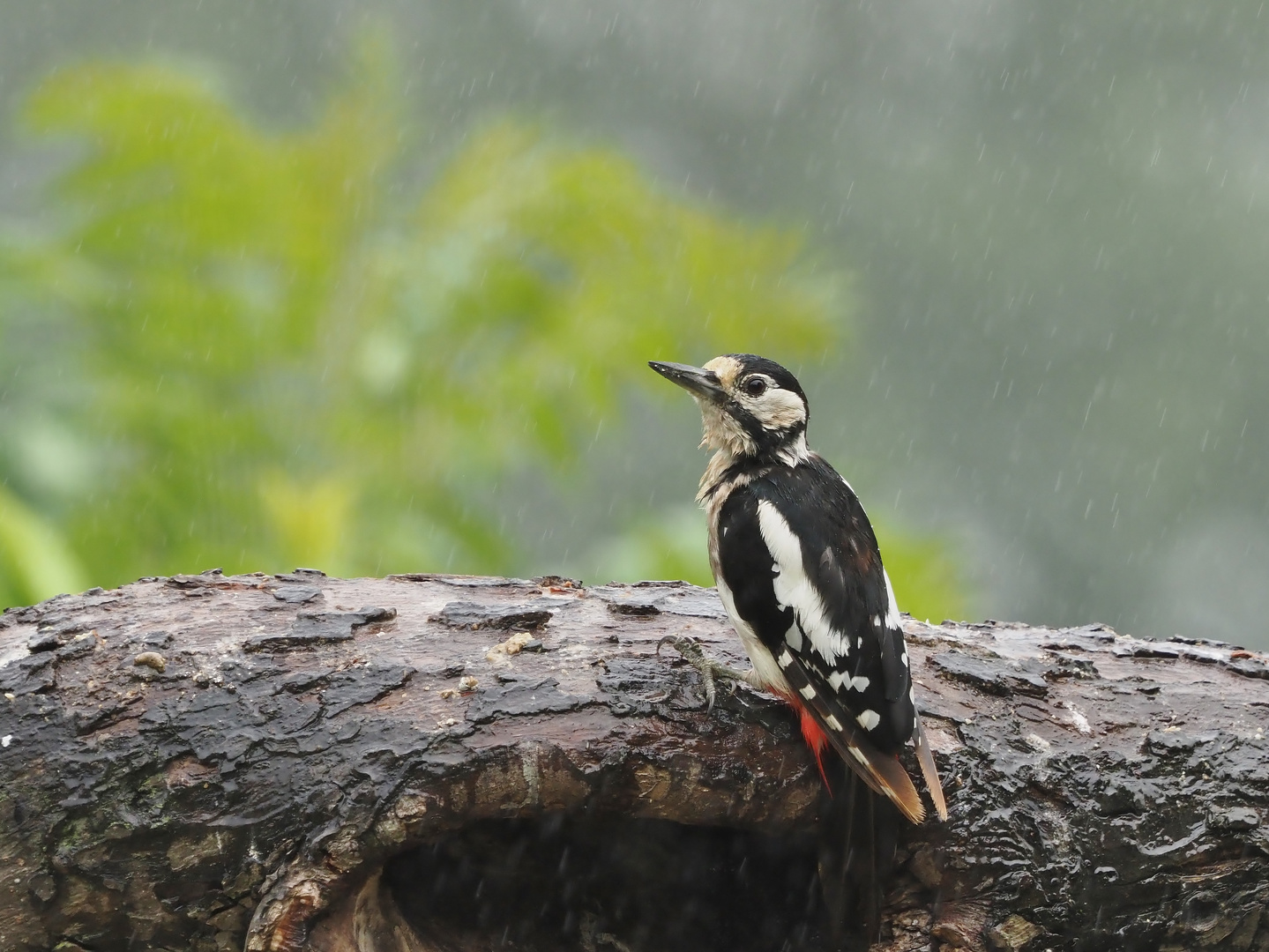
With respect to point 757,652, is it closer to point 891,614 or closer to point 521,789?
point 891,614

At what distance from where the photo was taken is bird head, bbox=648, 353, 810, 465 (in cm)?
278

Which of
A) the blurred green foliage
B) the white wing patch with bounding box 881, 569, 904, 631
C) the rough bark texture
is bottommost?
the rough bark texture

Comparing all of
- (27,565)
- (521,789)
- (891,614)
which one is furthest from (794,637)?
(27,565)

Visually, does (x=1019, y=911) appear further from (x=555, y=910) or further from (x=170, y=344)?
(x=170, y=344)

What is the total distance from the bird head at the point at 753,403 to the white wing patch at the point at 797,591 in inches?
11.1

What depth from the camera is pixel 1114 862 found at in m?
2.31

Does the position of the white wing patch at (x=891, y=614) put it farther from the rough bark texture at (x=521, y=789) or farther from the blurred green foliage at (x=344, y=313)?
the blurred green foliage at (x=344, y=313)

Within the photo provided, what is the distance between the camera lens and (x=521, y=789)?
2.21m

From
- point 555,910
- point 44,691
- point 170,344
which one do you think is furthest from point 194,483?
point 555,910

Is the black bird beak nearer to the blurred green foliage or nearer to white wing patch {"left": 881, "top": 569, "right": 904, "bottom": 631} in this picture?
white wing patch {"left": 881, "top": 569, "right": 904, "bottom": 631}

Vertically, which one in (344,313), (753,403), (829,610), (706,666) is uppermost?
(344,313)

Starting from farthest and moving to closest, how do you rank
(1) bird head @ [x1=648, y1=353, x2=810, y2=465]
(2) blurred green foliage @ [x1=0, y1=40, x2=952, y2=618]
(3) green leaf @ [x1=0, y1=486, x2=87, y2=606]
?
(2) blurred green foliage @ [x1=0, y1=40, x2=952, y2=618]
(3) green leaf @ [x1=0, y1=486, x2=87, y2=606]
(1) bird head @ [x1=648, y1=353, x2=810, y2=465]

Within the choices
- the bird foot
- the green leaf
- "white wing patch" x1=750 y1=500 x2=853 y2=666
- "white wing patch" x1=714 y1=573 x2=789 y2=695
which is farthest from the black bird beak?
the green leaf

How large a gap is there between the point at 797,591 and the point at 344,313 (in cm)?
309
